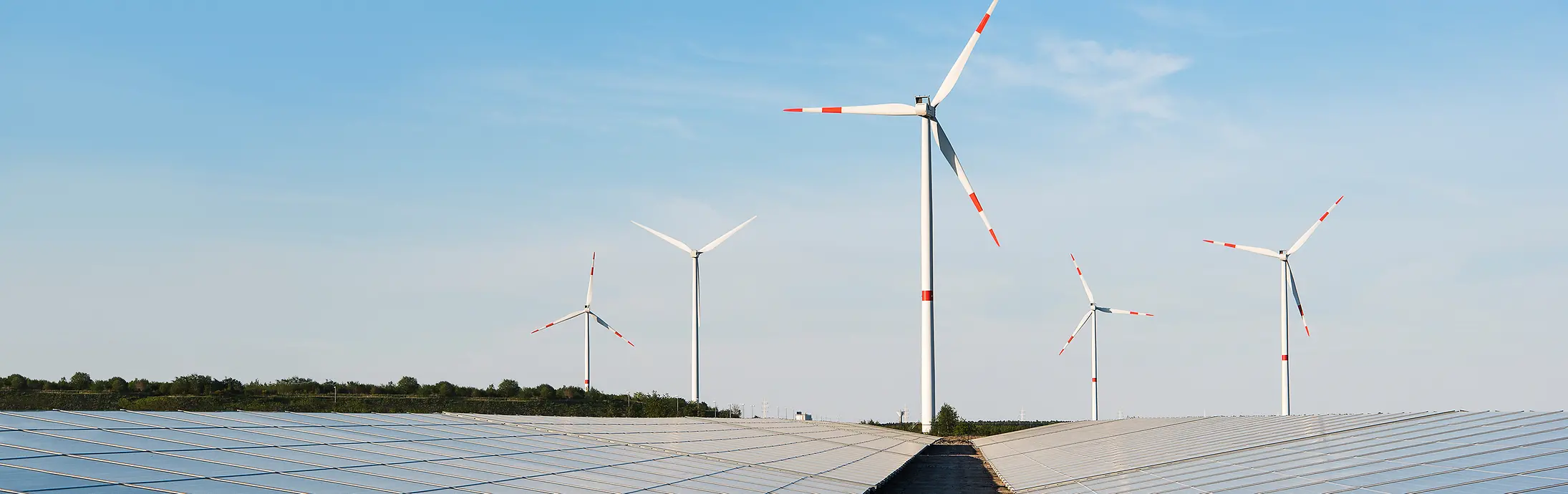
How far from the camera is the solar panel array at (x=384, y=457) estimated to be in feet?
78.5

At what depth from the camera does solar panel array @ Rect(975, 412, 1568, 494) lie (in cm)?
2825

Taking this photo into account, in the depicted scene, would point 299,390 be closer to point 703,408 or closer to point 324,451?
point 703,408

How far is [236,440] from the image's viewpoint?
104 feet

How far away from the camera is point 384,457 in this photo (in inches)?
1271

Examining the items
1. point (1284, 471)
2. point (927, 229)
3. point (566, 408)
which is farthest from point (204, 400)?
point (1284, 471)

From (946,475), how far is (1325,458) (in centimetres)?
2641

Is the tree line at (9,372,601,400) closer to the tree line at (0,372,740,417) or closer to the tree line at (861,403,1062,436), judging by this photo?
the tree line at (0,372,740,417)

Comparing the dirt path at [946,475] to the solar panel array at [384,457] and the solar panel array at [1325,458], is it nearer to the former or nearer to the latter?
the solar panel array at [1325,458]

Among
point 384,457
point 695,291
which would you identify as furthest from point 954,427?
point 384,457

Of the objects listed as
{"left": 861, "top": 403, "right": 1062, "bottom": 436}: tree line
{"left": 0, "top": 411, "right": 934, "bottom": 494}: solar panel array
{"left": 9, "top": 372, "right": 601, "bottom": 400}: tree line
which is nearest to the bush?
{"left": 9, "top": 372, "right": 601, "bottom": 400}: tree line

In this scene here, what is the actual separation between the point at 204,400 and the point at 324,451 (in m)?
89.2

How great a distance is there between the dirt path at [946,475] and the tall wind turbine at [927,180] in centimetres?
831

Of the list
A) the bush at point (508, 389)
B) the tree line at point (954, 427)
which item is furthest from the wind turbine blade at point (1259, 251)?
the bush at point (508, 389)

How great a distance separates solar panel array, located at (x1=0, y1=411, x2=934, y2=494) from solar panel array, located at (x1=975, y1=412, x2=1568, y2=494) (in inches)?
362
